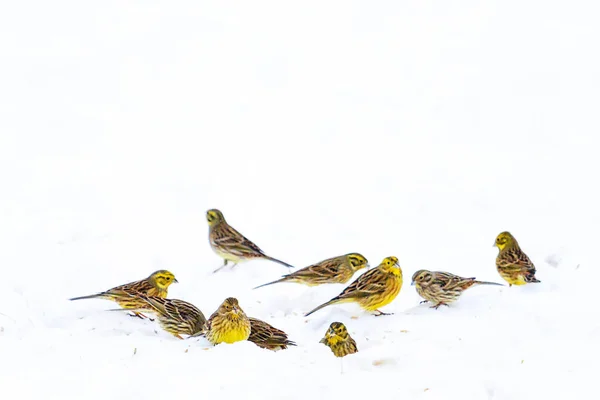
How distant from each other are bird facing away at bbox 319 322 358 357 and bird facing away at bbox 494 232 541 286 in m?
3.45

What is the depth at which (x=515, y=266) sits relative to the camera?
11.6 meters

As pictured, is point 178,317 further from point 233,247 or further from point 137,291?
point 233,247

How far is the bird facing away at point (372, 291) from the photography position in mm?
10195

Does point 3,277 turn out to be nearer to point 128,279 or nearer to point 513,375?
point 128,279

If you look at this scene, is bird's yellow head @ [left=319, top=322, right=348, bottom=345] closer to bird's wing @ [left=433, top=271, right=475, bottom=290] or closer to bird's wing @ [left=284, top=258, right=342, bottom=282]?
bird's wing @ [left=433, top=271, right=475, bottom=290]

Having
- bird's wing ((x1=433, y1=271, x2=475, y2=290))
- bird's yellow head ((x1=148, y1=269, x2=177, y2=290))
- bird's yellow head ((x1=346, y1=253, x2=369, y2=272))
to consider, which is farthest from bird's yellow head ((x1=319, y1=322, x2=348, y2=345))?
bird's yellow head ((x1=346, y1=253, x2=369, y2=272))

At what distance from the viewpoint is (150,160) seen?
58.0 ft

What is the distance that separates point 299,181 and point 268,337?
27.3 ft

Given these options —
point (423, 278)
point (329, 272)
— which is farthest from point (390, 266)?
point (329, 272)

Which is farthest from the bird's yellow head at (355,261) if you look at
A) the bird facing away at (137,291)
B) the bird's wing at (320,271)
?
the bird facing away at (137,291)

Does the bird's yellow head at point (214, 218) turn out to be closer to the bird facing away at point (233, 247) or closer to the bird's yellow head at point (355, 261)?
the bird facing away at point (233, 247)

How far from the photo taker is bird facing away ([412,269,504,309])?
10.3 meters

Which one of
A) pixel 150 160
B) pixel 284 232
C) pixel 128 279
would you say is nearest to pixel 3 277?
pixel 128 279

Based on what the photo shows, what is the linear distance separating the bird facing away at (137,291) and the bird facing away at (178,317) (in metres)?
0.43
